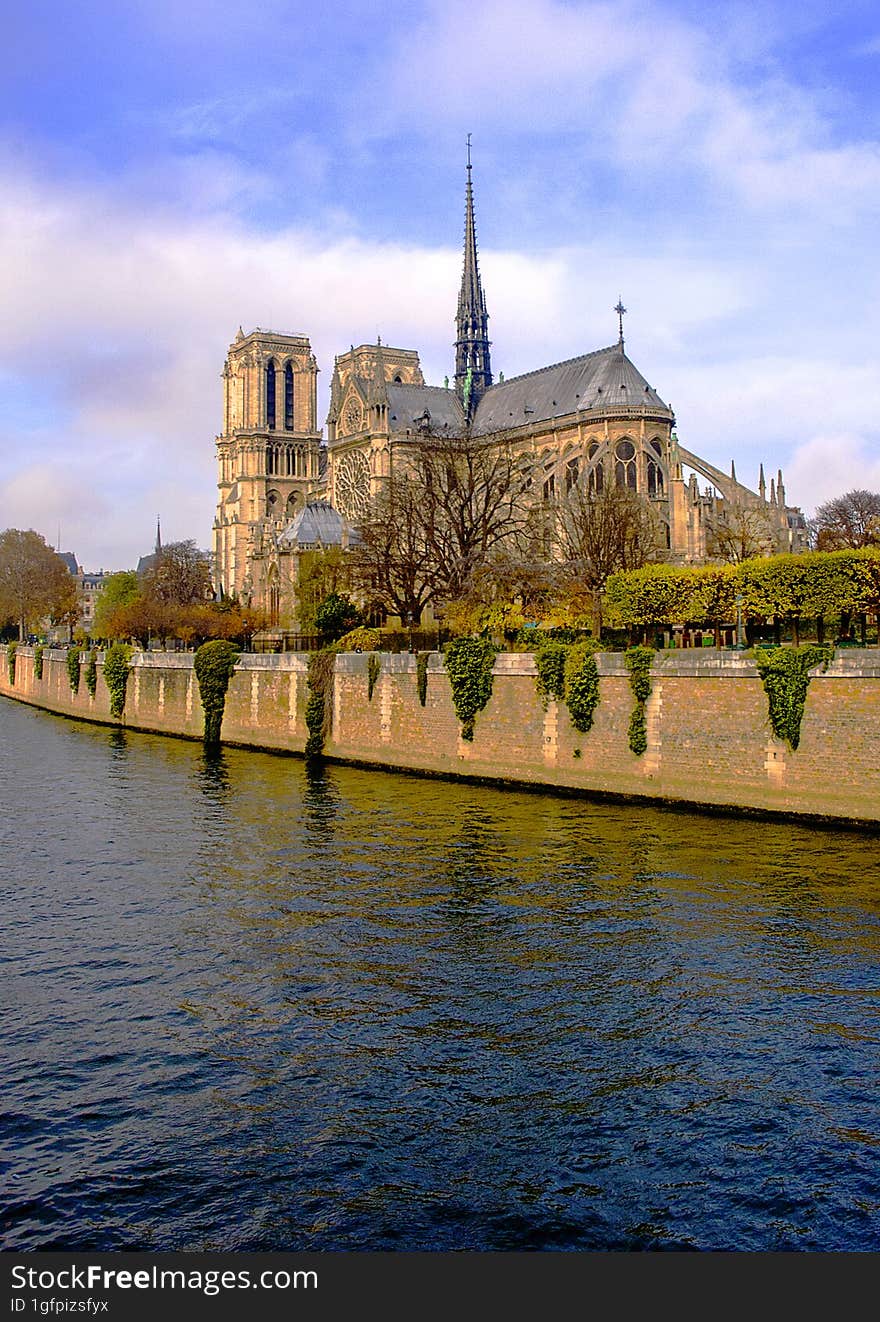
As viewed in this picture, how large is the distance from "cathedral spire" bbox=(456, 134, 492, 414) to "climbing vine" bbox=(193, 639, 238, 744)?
6085 centimetres

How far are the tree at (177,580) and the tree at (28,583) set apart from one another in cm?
3085

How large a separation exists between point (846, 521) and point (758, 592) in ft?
140

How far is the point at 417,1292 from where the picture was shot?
8156 mm

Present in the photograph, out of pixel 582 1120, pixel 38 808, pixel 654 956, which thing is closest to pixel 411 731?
pixel 38 808

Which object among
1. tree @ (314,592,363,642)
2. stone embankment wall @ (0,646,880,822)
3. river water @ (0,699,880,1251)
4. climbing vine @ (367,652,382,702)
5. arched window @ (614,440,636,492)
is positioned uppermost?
arched window @ (614,440,636,492)

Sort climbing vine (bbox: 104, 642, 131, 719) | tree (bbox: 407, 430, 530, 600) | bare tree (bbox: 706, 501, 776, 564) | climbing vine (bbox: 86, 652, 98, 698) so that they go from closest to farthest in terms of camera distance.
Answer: tree (bbox: 407, 430, 530, 600) < climbing vine (bbox: 104, 642, 131, 719) < climbing vine (bbox: 86, 652, 98, 698) < bare tree (bbox: 706, 501, 776, 564)

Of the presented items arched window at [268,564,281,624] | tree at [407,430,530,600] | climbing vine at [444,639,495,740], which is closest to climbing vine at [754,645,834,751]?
climbing vine at [444,639,495,740]

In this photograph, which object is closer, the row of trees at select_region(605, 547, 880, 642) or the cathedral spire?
the row of trees at select_region(605, 547, 880, 642)

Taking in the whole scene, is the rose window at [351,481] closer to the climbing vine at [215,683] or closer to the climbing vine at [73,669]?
the climbing vine at [73,669]

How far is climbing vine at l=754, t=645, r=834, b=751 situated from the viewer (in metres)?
25.8

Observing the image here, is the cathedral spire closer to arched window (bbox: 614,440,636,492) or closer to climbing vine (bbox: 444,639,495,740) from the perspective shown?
arched window (bbox: 614,440,636,492)

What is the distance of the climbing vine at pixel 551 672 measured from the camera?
31656 millimetres

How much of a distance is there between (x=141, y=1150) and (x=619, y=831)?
1623cm

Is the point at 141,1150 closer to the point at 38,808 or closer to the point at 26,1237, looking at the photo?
the point at 26,1237
